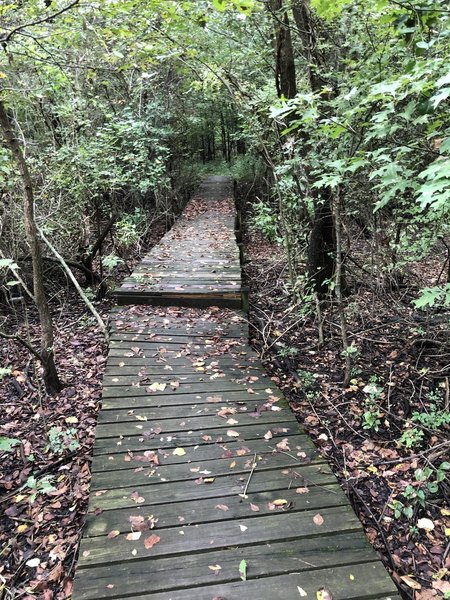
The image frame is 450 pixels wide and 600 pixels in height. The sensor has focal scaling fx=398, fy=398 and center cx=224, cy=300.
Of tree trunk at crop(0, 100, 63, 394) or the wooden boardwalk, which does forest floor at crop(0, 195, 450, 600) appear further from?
the wooden boardwalk

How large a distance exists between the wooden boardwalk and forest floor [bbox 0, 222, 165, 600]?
0.57 meters

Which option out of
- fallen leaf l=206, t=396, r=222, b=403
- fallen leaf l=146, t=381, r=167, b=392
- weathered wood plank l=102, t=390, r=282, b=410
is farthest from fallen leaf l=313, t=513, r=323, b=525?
fallen leaf l=146, t=381, r=167, b=392

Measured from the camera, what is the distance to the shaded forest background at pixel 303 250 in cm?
309

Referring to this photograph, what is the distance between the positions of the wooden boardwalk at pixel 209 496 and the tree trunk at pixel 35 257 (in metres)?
0.78

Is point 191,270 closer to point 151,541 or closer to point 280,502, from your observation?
point 280,502

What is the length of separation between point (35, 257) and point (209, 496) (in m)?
3.08

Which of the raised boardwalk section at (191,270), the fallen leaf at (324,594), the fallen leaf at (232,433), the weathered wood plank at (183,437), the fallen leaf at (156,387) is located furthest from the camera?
the raised boardwalk section at (191,270)

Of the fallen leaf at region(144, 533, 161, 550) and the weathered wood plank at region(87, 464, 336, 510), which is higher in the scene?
the fallen leaf at region(144, 533, 161, 550)

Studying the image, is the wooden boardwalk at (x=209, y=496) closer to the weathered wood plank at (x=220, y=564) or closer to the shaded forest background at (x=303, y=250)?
the weathered wood plank at (x=220, y=564)

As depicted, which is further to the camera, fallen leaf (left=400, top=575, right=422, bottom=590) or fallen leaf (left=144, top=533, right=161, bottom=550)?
fallen leaf (left=400, top=575, right=422, bottom=590)

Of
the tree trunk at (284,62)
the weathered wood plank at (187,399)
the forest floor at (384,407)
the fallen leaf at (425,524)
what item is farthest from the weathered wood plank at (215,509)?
the tree trunk at (284,62)

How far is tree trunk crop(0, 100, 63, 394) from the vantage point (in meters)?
3.93

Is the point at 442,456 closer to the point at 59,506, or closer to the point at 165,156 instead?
the point at 59,506

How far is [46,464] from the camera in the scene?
3.91 m
